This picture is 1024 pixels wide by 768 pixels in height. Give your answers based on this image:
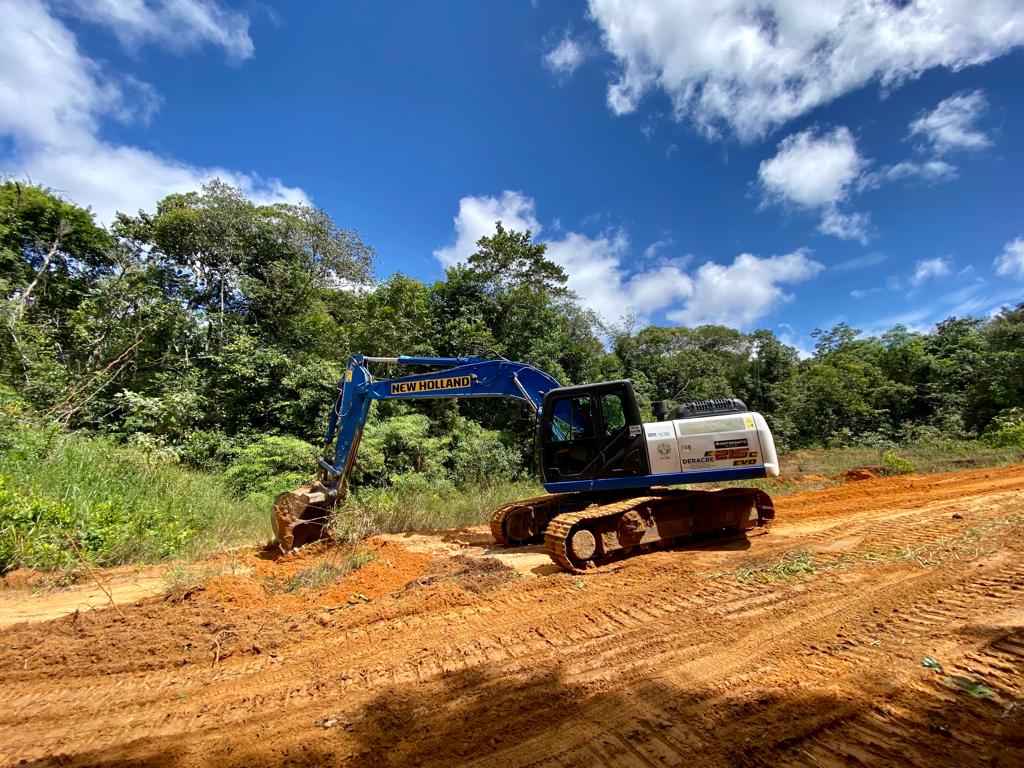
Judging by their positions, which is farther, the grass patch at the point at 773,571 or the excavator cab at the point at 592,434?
the excavator cab at the point at 592,434

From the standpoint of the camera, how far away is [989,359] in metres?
24.3

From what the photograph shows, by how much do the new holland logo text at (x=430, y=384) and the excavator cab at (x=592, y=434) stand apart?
144cm

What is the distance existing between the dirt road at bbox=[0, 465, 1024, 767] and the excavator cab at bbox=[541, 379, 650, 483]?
161 cm

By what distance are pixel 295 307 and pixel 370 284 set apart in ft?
17.3

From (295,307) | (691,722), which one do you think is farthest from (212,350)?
(691,722)

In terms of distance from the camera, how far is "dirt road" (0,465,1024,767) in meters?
2.41

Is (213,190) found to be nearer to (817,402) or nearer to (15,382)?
(15,382)

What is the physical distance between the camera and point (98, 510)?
6.65m

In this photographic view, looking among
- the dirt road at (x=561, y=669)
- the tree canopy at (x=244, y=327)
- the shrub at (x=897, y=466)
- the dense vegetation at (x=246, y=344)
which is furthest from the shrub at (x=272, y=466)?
the shrub at (x=897, y=466)

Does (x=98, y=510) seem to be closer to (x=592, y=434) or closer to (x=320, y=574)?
(x=320, y=574)

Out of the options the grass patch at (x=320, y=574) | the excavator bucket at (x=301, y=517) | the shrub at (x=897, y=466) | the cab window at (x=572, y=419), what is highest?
the cab window at (x=572, y=419)

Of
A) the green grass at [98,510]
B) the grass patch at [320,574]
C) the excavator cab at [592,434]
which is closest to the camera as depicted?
the grass patch at [320,574]

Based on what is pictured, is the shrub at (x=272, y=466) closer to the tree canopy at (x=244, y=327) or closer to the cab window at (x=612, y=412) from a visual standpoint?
the tree canopy at (x=244, y=327)

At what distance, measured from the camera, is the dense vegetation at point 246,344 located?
12.3 meters
